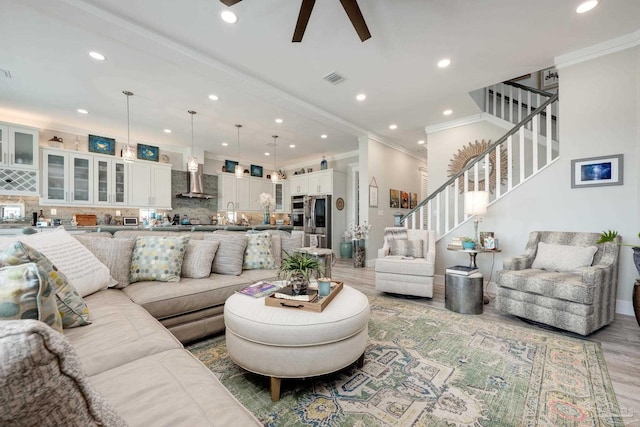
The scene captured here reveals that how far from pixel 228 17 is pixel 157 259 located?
88.4 inches

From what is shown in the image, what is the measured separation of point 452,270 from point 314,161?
5.67 m

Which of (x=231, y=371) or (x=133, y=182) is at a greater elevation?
(x=133, y=182)

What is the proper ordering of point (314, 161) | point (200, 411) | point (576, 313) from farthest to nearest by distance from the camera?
point (314, 161)
point (576, 313)
point (200, 411)

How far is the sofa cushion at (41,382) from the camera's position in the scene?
0.32 meters

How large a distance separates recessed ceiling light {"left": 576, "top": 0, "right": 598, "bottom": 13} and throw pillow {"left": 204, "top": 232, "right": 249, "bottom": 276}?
3.85 metres

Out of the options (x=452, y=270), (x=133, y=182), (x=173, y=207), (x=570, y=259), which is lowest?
(x=452, y=270)

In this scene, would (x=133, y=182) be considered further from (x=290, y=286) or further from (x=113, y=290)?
(x=290, y=286)

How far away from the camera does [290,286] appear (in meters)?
1.90

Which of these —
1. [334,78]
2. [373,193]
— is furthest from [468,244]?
[334,78]

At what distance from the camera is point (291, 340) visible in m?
1.44

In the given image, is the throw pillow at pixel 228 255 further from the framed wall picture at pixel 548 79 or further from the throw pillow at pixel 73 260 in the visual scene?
the framed wall picture at pixel 548 79

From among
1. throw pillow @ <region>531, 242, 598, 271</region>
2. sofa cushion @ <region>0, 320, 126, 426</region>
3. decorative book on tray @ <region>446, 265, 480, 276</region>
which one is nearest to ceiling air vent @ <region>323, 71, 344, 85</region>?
decorative book on tray @ <region>446, 265, 480, 276</region>

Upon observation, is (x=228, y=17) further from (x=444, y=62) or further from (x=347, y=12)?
(x=444, y=62)

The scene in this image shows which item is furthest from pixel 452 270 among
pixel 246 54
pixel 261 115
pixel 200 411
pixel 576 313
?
pixel 261 115
